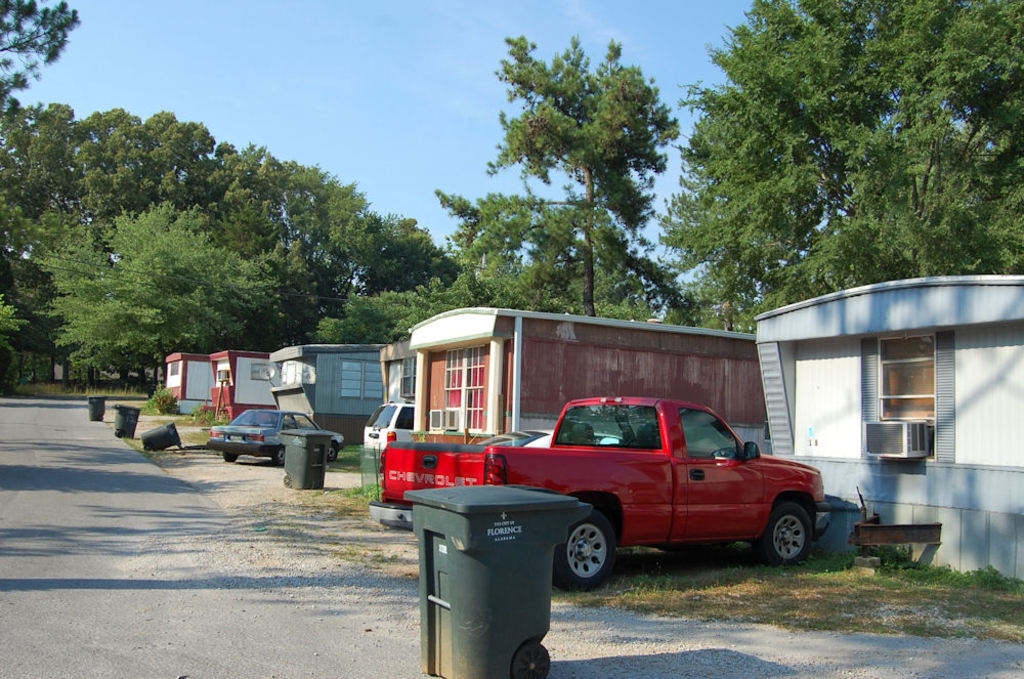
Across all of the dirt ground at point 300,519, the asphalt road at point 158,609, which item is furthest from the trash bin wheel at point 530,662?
the dirt ground at point 300,519

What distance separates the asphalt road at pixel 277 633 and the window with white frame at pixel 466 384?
7.25 meters

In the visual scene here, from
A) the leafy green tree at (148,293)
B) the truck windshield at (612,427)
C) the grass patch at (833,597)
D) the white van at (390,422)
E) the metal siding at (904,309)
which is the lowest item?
the grass patch at (833,597)

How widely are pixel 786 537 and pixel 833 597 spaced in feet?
5.23

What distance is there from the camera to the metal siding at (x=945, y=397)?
9930mm

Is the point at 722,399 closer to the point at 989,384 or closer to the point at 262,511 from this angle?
the point at 989,384

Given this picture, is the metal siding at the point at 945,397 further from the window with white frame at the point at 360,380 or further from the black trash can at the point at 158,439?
the window with white frame at the point at 360,380

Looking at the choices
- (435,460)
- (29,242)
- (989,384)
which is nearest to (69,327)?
(29,242)

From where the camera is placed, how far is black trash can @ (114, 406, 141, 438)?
2642cm

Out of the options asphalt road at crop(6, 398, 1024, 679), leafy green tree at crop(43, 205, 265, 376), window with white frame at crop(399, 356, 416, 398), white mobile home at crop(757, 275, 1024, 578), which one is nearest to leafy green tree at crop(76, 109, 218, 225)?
leafy green tree at crop(43, 205, 265, 376)

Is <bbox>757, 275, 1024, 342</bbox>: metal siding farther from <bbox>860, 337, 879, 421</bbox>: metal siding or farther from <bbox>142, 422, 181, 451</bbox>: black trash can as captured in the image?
<bbox>142, 422, 181, 451</bbox>: black trash can

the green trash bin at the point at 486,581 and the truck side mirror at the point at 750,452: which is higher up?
the truck side mirror at the point at 750,452

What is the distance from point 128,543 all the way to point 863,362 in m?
9.15

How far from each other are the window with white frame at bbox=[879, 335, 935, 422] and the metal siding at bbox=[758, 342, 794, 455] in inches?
57.7

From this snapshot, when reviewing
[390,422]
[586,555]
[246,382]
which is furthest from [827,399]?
[246,382]
